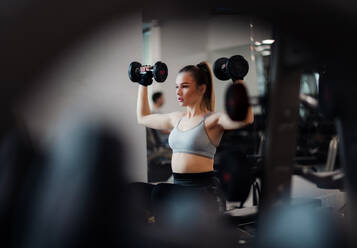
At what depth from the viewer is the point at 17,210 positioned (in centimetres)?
66

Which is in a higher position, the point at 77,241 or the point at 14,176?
the point at 14,176

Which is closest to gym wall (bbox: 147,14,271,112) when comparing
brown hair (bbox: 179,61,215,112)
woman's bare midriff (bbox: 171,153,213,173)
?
brown hair (bbox: 179,61,215,112)

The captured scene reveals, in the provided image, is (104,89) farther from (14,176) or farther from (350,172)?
(350,172)

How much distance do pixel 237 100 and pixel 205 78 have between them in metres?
0.35

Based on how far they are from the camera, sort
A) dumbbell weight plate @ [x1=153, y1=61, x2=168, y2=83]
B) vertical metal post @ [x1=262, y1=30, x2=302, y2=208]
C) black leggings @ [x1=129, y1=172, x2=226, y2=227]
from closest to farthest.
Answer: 1. vertical metal post @ [x1=262, y1=30, x2=302, y2=208]
2. black leggings @ [x1=129, y1=172, x2=226, y2=227]
3. dumbbell weight plate @ [x1=153, y1=61, x2=168, y2=83]

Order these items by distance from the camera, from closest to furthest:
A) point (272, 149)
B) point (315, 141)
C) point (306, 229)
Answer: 1. point (272, 149)
2. point (306, 229)
3. point (315, 141)

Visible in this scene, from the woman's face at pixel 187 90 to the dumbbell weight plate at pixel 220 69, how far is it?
7 centimetres

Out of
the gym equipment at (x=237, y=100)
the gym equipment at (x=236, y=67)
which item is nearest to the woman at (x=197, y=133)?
the gym equipment at (x=236, y=67)

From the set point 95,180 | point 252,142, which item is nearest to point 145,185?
point 95,180

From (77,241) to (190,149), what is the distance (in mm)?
412

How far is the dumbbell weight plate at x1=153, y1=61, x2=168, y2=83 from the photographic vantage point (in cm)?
90

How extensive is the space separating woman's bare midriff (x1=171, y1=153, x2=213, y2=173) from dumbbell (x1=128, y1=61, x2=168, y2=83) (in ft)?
0.77

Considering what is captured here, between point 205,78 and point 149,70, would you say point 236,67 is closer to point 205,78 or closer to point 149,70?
point 205,78

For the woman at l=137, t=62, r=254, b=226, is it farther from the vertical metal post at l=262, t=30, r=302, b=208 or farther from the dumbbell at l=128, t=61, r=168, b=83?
the vertical metal post at l=262, t=30, r=302, b=208
